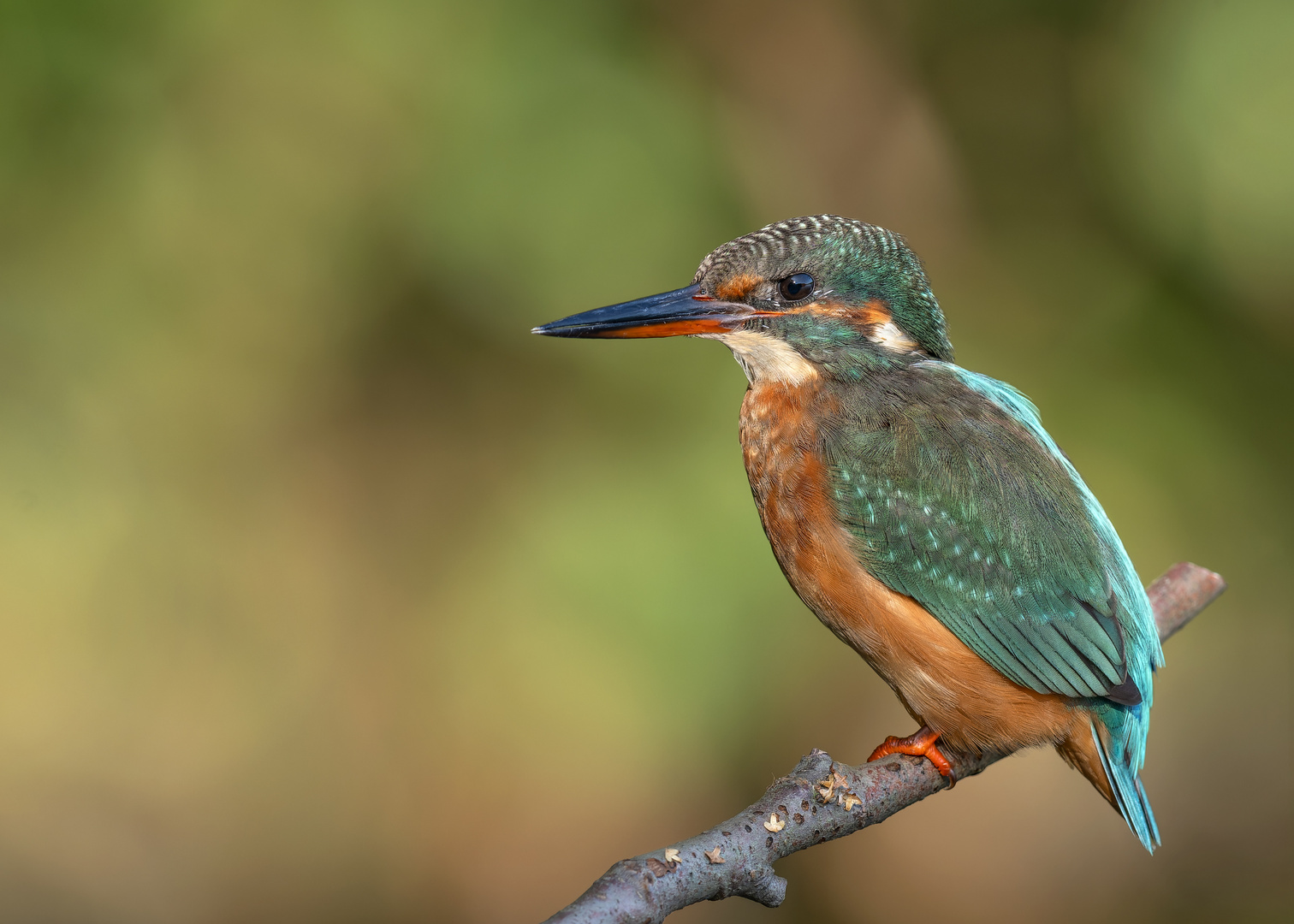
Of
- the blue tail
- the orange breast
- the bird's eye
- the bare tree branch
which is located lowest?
the blue tail

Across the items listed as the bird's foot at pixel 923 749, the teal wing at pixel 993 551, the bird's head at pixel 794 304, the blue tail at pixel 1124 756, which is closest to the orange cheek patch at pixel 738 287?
the bird's head at pixel 794 304

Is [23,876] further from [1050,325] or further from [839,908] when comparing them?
[1050,325]

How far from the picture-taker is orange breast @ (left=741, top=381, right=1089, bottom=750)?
1.81 meters

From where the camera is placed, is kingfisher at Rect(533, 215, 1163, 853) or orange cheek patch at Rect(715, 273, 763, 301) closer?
kingfisher at Rect(533, 215, 1163, 853)

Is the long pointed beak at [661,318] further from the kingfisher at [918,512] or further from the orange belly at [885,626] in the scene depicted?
the orange belly at [885,626]

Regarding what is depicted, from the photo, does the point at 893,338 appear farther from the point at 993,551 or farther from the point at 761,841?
the point at 761,841

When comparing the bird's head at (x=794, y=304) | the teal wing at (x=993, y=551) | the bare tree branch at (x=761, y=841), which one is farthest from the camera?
the bird's head at (x=794, y=304)

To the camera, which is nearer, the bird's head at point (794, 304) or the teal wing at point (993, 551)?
the teal wing at point (993, 551)

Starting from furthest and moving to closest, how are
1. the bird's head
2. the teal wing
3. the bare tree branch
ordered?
the bird's head, the teal wing, the bare tree branch

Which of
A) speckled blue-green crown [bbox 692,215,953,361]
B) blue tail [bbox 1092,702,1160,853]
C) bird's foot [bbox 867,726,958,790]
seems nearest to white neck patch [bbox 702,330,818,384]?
speckled blue-green crown [bbox 692,215,953,361]

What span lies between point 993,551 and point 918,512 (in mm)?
129

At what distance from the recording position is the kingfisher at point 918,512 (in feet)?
5.83

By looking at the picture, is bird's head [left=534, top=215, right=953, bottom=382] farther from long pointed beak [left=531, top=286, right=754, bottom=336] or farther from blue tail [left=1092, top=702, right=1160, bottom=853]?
blue tail [left=1092, top=702, right=1160, bottom=853]

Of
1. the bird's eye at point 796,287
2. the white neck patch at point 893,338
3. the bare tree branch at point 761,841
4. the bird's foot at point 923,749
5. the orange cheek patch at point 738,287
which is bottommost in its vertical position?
the bare tree branch at point 761,841
